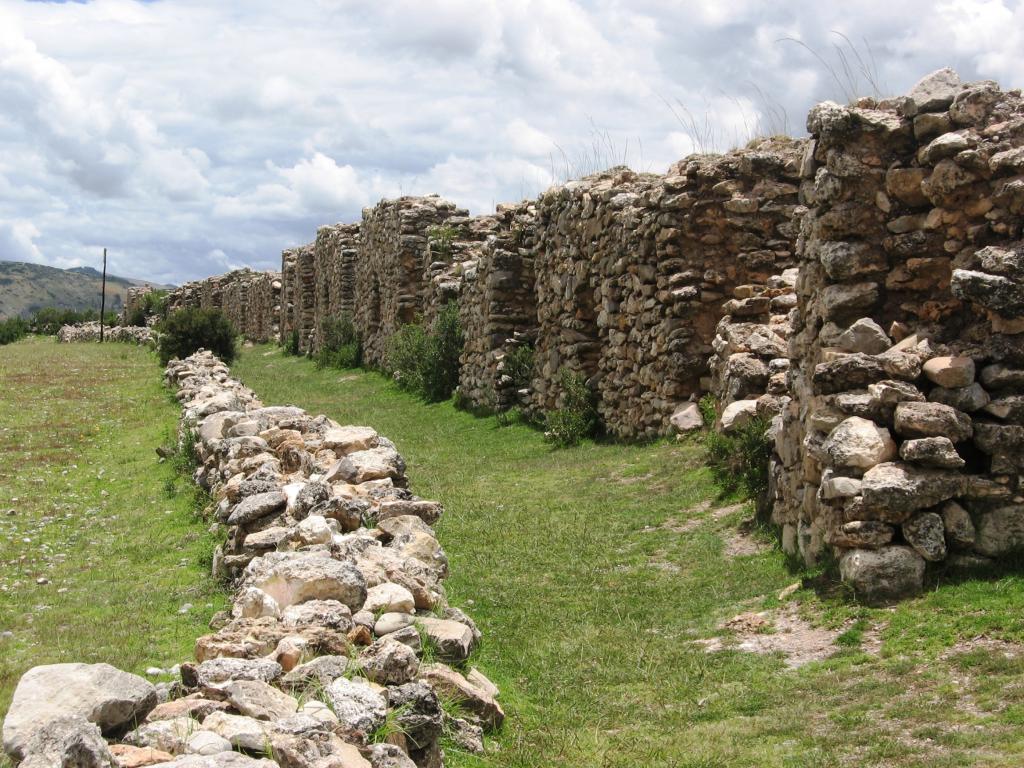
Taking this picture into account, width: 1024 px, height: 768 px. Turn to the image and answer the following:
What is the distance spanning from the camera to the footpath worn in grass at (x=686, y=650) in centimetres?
451

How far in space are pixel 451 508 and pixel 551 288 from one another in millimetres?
6300

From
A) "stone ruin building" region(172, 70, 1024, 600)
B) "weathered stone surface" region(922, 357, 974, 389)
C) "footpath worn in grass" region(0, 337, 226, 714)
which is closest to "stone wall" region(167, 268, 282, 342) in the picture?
"footpath worn in grass" region(0, 337, 226, 714)

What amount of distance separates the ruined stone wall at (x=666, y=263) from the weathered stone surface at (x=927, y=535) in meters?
5.04

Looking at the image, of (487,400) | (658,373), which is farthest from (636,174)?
(487,400)

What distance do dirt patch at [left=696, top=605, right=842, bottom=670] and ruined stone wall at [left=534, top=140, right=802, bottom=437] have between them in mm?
5245

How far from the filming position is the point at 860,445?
617 cm

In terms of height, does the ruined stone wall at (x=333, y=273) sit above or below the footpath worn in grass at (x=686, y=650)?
above

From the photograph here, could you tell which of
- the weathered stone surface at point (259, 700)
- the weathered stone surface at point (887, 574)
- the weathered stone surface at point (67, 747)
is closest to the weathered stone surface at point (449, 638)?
the weathered stone surface at point (259, 700)

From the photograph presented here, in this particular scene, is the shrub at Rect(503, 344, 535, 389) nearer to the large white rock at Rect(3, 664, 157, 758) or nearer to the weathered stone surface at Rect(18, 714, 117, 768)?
the large white rock at Rect(3, 664, 157, 758)

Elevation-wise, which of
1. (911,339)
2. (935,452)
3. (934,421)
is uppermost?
(911,339)

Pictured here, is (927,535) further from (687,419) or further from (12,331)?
(12,331)

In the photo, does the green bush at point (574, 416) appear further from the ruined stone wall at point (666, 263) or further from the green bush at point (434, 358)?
the green bush at point (434, 358)

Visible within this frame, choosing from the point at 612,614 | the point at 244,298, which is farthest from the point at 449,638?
the point at 244,298

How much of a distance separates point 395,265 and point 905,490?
1920cm
